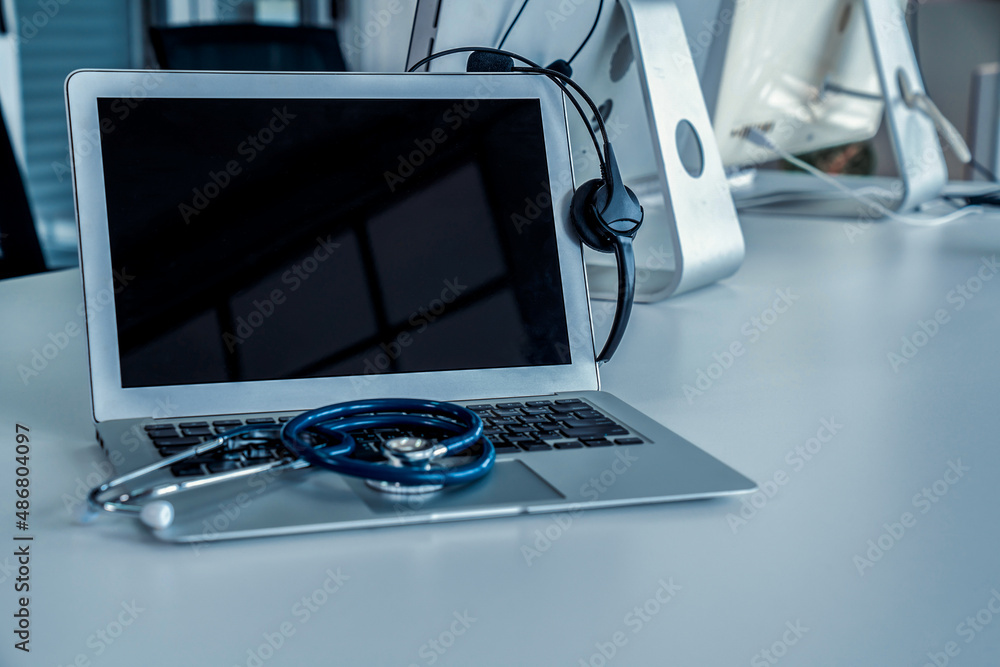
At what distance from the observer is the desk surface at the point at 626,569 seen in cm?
34

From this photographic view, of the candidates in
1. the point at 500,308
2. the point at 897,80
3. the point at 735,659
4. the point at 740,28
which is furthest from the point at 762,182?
the point at 735,659

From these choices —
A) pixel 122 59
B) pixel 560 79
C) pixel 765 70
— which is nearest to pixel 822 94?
pixel 765 70

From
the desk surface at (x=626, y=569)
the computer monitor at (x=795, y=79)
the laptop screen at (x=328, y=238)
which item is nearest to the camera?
the desk surface at (x=626, y=569)

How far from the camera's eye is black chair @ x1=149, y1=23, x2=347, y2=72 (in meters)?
1.86

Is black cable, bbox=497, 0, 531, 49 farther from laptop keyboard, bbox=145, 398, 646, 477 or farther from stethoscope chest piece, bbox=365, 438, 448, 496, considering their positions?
stethoscope chest piece, bbox=365, 438, 448, 496

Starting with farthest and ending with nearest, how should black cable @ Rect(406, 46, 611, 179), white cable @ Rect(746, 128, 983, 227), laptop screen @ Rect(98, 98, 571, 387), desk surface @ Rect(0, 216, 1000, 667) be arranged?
white cable @ Rect(746, 128, 983, 227), black cable @ Rect(406, 46, 611, 179), laptop screen @ Rect(98, 98, 571, 387), desk surface @ Rect(0, 216, 1000, 667)

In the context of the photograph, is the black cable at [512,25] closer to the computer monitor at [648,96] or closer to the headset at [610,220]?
the computer monitor at [648,96]

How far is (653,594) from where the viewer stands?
373 millimetres

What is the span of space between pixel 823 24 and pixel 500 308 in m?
0.99

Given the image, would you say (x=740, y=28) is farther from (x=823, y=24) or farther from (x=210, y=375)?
(x=210, y=375)

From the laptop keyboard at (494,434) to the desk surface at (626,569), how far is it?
48mm

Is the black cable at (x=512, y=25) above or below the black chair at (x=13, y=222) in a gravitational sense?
above

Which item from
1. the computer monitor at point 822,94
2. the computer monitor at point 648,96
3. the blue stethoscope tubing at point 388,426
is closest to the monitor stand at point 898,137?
the computer monitor at point 822,94

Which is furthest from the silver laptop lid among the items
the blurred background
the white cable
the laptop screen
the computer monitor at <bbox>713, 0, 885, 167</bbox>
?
the blurred background
